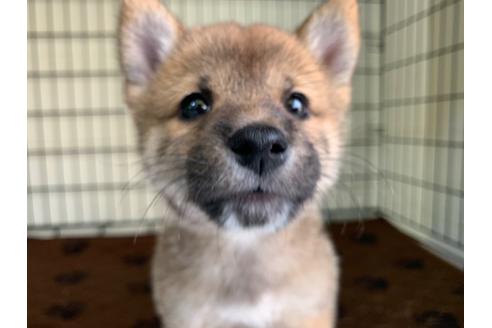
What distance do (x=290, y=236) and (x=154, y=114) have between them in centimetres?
53

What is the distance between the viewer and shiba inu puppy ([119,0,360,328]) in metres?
1.15

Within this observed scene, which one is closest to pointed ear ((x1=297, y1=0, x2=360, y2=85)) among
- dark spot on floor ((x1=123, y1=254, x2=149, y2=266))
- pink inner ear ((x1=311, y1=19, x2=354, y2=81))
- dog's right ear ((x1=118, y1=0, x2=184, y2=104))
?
pink inner ear ((x1=311, y1=19, x2=354, y2=81))

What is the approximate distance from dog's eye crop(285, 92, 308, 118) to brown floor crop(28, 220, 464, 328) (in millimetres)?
900

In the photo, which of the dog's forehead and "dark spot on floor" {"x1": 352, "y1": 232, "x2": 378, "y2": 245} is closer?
the dog's forehead

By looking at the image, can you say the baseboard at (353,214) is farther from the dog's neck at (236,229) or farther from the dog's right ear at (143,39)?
the dog's right ear at (143,39)

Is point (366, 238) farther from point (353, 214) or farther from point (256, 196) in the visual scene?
point (256, 196)

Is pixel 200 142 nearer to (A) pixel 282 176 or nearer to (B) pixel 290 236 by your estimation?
(A) pixel 282 176

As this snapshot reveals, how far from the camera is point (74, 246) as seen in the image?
2.68 meters

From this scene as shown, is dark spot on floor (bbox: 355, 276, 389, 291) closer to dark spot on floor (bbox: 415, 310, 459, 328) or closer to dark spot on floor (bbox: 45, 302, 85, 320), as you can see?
dark spot on floor (bbox: 415, 310, 459, 328)

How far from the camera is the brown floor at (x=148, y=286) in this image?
187 centimetres

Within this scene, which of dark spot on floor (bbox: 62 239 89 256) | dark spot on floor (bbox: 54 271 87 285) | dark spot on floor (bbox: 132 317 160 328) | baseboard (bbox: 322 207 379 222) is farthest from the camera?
baseboard (bbox: 322 207 379 222)

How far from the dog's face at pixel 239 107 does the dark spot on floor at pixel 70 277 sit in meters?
1.16

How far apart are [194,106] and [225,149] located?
0.87 feet

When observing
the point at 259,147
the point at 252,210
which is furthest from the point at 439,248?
the point at 259,147
